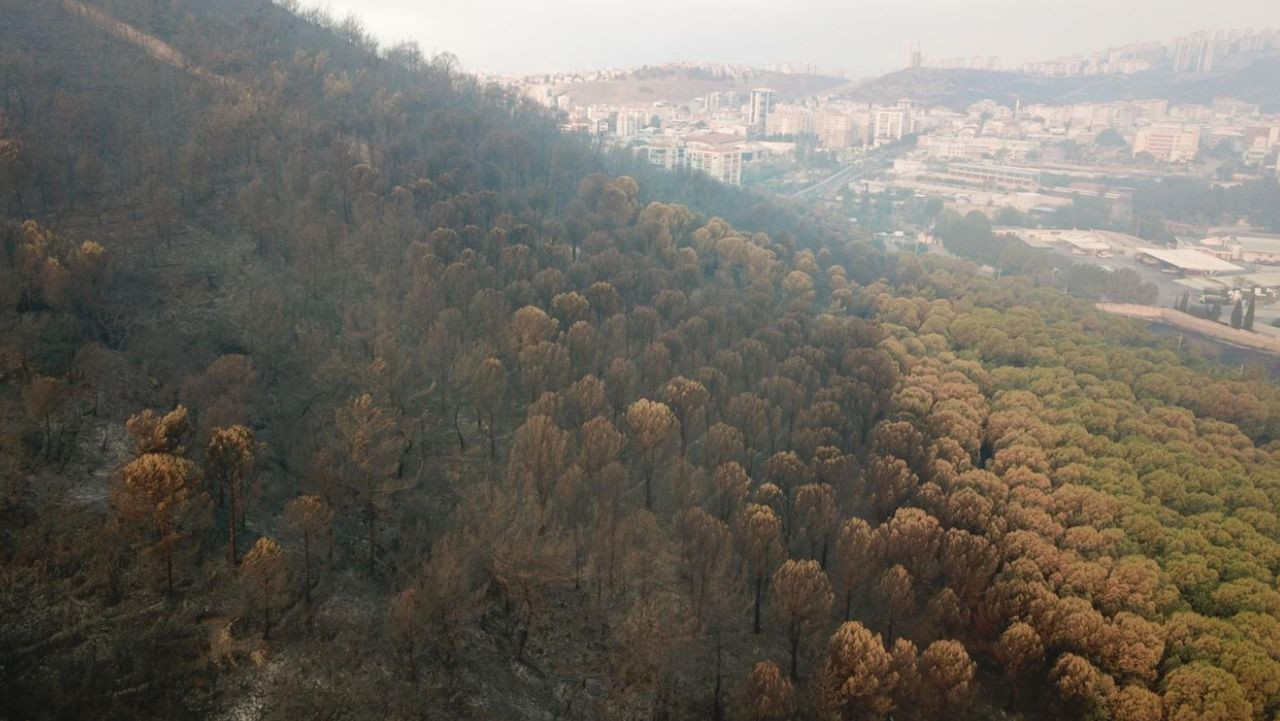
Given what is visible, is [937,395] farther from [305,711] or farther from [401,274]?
[305,711]

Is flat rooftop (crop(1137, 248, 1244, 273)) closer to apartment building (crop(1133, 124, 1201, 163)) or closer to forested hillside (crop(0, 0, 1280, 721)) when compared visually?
forested hillside (crop(0, 0, 1280, 721))

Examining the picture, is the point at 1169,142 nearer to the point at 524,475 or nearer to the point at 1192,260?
the point at 1192,260

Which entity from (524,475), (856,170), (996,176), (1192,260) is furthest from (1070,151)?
(524,475)

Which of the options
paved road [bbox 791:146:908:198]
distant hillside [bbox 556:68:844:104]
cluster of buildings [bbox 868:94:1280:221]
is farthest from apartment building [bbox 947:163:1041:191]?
distant hillside [bbox 556:68:844:104]

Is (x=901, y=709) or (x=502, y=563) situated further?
(x=502, y=563)

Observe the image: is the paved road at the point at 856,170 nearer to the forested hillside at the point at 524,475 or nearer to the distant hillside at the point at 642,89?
the distant hillside at the point at 642,89

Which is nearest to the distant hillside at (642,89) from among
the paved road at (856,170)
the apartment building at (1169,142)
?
the paved road at (856,170)

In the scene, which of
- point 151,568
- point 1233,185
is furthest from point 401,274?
point 1233,185

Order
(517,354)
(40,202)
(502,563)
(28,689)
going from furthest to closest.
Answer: (40,202), (517,354), (502,563), (28,689)

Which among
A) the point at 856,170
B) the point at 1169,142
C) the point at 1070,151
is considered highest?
the point at 1169,142
